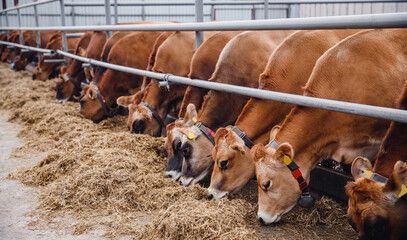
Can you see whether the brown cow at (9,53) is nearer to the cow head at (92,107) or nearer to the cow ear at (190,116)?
the cow head at (92,107)

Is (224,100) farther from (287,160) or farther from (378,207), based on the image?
(378,207)

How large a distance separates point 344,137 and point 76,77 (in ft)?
24.2

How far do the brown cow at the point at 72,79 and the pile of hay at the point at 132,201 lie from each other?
3335 millimetres

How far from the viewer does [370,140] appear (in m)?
3.37

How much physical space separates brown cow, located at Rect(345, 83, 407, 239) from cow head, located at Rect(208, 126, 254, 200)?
135cm

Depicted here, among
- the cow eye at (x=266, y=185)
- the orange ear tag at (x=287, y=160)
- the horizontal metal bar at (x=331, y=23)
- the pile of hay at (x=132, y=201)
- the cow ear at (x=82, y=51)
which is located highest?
the horizontal metal bar at (x=331, y=23)

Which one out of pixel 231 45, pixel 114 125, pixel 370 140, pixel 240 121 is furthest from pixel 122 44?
pixel 370 140

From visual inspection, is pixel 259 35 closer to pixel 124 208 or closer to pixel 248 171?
pixel 248 171

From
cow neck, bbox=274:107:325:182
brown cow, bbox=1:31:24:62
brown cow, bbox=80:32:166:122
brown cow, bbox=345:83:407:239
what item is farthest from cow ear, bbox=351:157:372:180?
brown cow, bbox=1:31:24:62

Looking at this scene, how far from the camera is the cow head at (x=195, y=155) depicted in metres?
4.46

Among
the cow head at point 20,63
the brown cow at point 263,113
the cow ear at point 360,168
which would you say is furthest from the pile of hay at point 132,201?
the cow head at point 20,63

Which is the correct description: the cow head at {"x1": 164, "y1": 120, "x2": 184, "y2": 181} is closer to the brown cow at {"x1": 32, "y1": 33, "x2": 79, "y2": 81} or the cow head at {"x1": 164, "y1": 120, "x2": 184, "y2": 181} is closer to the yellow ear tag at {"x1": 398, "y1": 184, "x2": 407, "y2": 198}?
the yellow ear tag at {"x1": 398, "y1": 184, "x2": 407, "y2": 198}

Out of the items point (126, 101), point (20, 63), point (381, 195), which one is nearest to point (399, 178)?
point (381, 195)

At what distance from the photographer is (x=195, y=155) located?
449 centimetres
